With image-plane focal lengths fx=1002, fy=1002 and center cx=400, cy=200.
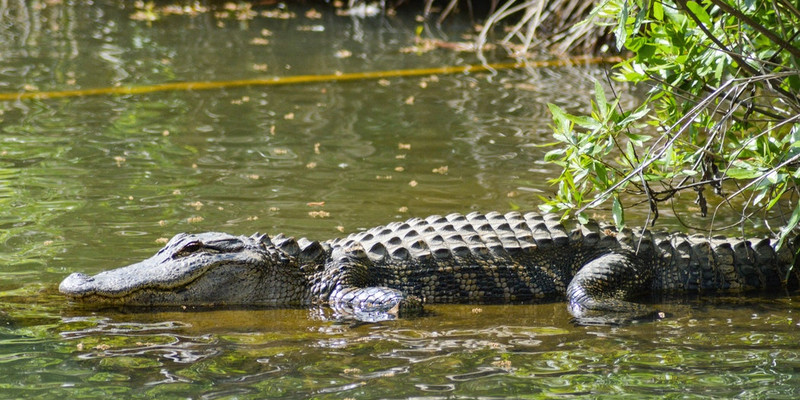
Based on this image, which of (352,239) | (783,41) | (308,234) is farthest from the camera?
(308,234)

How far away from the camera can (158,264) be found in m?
5.52

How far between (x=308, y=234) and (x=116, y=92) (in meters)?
5.14

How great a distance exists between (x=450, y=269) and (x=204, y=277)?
54.5 inches

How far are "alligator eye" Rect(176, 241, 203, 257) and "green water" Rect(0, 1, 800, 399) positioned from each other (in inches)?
13.6

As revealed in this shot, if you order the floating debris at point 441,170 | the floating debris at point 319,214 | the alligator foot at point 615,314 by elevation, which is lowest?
the alligator foot at point 615,314

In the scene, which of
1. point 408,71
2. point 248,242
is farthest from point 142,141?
point 408,71

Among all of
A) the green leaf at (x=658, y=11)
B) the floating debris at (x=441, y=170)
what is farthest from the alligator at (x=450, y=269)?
the floating debris at (x=441, y=170)

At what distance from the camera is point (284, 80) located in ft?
38.8

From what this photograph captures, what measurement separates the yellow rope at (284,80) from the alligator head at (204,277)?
5205mm

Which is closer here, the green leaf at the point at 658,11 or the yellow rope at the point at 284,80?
the green leaf at the point at 658,11

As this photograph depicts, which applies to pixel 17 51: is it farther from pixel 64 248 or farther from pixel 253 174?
pixel 64 248

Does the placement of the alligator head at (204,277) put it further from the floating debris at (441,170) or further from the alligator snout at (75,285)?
the floating debris at (441,170)

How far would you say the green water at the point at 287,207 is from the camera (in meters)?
4.25

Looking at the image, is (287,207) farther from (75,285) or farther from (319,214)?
→ (75,285)
